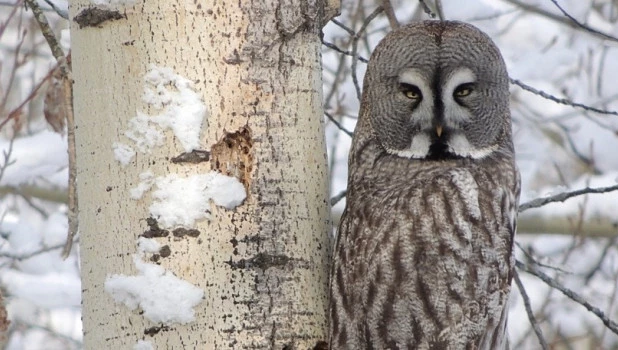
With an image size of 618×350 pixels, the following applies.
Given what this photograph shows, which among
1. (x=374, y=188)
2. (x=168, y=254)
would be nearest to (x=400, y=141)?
(x=374, y=188)

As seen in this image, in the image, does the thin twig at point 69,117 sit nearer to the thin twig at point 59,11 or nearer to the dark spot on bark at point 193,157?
the thin twig at point 59,11

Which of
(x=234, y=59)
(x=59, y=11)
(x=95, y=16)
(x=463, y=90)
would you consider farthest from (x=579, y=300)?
(x=59, y=11)

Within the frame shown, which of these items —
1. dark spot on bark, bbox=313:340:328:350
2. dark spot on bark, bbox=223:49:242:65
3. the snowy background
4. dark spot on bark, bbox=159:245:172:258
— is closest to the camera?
dark spot on bark, bbox=159:245:172:258

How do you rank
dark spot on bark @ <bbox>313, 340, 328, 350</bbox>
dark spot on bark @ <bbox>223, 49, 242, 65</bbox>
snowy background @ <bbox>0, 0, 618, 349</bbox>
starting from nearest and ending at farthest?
dark spot on bark @ <bbox>223, 49, 242, 65</bbox> → dark spot on bark @ <bbox>313, 340, 328, 350</bbox> → snowy background @ <bbox>0, 0, 618, 349</bbox>

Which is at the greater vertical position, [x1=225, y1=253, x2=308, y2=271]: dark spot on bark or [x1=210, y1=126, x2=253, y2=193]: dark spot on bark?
[x1=210, y1=126, x2=253, y2=193]: dark spot on bark

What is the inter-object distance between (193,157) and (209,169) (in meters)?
0.05

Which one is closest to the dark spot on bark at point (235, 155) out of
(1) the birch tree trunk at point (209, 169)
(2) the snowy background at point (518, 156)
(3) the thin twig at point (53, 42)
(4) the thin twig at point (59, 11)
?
(1) the birch tree trunk at point (209, 169)

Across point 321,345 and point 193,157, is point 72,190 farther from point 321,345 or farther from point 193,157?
point 321,345

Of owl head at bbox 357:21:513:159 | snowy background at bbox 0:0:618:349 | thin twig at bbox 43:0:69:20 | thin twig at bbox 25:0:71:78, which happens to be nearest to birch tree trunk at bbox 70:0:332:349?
thin twig at bbox 25:0:71:78

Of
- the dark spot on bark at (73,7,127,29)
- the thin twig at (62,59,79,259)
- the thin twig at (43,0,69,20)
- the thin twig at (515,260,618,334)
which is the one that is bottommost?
the thin twig at (515,260,618,334)

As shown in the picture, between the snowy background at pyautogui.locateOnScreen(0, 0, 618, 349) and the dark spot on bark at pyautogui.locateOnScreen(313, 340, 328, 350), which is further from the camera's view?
the snowy background at pyautogui.locateOnScreen(0, 0, 618, 349)

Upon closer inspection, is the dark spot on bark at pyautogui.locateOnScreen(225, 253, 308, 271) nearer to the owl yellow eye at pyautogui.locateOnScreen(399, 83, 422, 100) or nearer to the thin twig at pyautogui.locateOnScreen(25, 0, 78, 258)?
the thin twig at pyautogui.locateOnScreen(25, 0, 78, 258)

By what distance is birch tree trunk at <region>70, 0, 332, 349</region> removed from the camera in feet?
7.84

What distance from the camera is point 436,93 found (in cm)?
303
